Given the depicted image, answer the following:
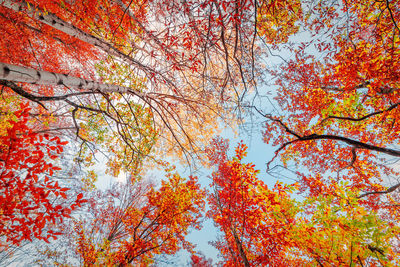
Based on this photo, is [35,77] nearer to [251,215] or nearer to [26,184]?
[26,184]

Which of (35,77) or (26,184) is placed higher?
(35,77)

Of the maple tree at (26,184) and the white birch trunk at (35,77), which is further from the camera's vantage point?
the maple tree at (26,184)

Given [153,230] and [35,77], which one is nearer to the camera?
[35,77]

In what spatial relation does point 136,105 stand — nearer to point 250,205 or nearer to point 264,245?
point 250,205

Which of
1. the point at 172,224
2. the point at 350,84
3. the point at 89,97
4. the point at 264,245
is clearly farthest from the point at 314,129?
the point at 89,97

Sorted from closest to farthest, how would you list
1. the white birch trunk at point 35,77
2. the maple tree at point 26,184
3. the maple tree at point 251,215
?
the white birch trunk at point 35,77
the maple tree at point 26,184
the maple tree at point 251,215

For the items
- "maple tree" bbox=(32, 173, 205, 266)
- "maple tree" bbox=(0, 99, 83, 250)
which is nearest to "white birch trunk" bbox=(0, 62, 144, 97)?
"maple tree" bbox=(0, 99, 83, 250)

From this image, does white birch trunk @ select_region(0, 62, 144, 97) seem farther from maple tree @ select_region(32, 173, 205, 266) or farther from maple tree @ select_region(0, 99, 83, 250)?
maple tree @ select_region(32, 173, 205, 266)

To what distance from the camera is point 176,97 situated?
4219mm

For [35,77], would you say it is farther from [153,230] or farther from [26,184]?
[153,230]

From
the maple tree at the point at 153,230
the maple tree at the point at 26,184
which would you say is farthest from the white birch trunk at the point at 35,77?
the maple tree at the point at 153,230

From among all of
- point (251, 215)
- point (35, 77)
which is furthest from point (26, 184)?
point (251, 215)

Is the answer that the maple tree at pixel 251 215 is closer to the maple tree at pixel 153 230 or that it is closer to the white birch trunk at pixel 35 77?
the maple tree at pixel 153 230

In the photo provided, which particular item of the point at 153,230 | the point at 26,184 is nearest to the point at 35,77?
the point at 26,184
